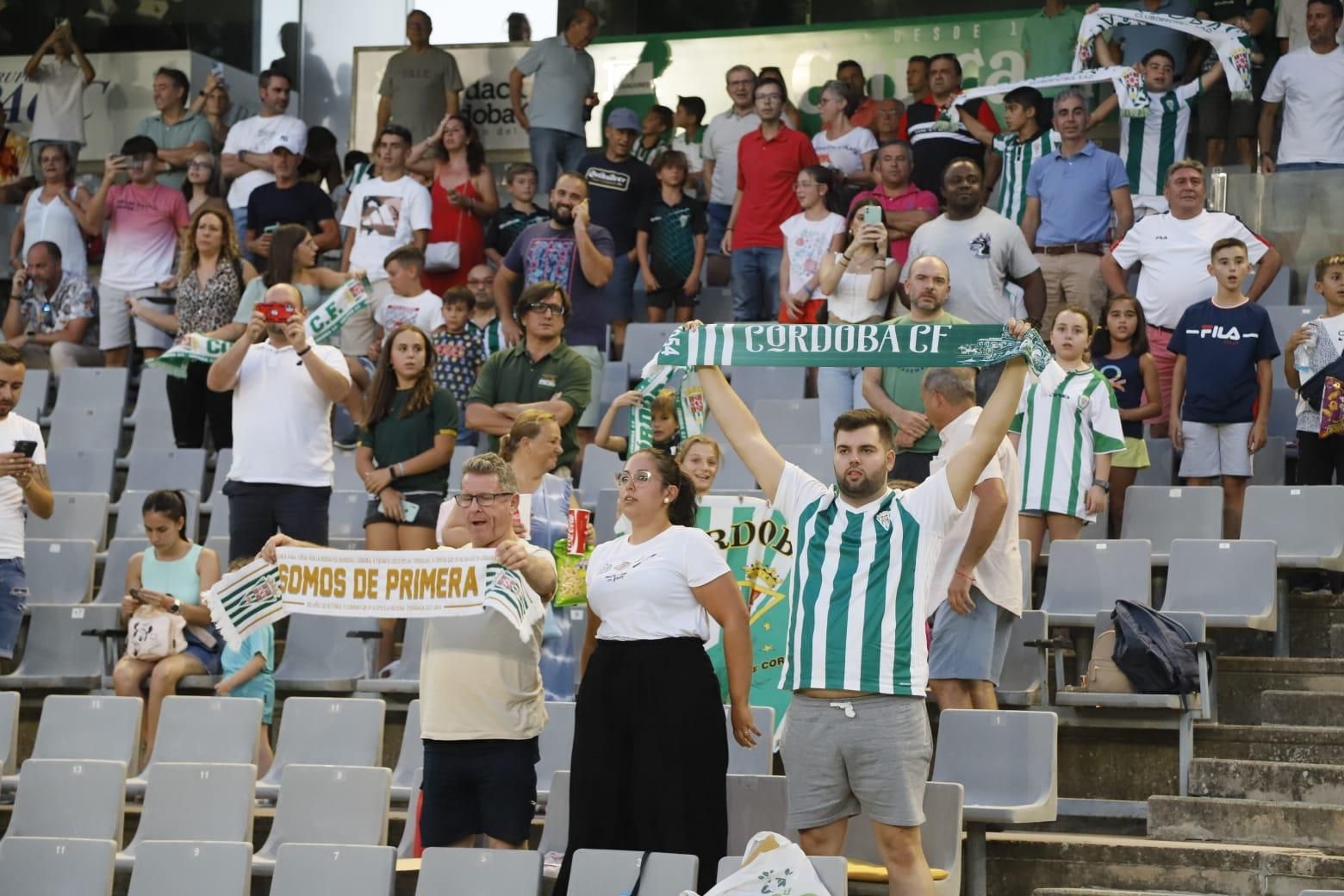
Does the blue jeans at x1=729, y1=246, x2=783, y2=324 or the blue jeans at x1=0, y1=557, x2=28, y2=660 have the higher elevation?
the blue jeans at x1=729, y1=246, x2=783, y2=324

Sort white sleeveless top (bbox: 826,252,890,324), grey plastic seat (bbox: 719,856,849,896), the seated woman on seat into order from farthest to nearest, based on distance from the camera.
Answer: white sleeveless top (bbox: 826,252,890,324) < the seated woman on seat < grey plastic seat (bbox: 719,856,849,896)

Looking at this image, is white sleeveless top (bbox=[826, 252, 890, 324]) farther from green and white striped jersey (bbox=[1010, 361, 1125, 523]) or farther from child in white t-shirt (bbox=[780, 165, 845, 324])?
green and white striped jersey (bbox=[1010, 361, 1125, 523])

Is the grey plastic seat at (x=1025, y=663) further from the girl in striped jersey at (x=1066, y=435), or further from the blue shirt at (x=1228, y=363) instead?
the blue shirt at (x=1228, y=363)

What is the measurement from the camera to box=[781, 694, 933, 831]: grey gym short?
5.14 meters

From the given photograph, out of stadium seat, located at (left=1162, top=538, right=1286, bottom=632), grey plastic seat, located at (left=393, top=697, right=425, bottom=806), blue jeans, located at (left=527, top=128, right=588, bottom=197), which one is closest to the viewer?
grey plastic seat, located at (left=393, top=697, right=425, bottom=806)

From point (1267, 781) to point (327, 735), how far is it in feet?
11.2

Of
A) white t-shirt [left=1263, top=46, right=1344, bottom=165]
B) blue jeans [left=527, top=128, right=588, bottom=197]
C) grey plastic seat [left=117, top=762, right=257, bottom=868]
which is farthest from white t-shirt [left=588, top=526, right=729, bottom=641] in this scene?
blue jeans [left=527, top=128, right=588, bottom=197]

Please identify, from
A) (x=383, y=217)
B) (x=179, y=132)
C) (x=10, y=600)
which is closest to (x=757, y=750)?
(x=10, y=600)

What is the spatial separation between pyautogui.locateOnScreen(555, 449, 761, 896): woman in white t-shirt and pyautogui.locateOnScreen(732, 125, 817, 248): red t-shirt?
5037 millimetres

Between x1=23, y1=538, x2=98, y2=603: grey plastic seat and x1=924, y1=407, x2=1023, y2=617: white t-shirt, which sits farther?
x1=23, y1=538, x2=98, y2=603: grey plastic seat

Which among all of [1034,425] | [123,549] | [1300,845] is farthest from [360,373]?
[1300,845]

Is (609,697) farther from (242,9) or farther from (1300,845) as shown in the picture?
(242,9)

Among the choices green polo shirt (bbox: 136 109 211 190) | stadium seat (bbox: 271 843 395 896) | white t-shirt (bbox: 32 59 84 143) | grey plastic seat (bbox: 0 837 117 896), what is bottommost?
grey plastic seat (bbox: 0 837 117 896)

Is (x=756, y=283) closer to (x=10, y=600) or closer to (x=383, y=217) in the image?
(x=383, y=217)
